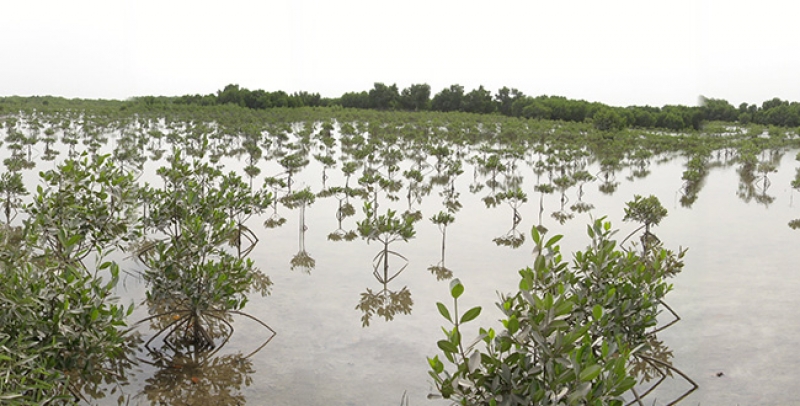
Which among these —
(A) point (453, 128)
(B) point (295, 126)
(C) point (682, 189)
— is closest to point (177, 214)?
(C) point (682, 189)

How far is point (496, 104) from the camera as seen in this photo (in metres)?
68.9

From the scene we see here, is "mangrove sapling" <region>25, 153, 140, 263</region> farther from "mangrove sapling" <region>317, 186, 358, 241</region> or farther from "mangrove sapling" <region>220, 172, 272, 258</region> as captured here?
"mangrove sapling" <region>317, 186, 358, 241</region>

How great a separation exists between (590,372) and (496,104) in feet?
221

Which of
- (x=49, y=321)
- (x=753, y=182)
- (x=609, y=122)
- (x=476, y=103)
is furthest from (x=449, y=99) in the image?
(x=49, y=321)

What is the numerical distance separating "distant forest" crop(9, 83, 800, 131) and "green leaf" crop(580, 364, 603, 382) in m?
54.8

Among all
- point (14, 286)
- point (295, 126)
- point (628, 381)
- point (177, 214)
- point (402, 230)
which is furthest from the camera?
point (295, 126)

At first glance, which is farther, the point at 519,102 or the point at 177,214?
the point at 519,102

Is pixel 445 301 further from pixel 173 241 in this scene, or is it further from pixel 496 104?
pixel 496 104

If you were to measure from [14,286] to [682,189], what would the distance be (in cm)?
2122

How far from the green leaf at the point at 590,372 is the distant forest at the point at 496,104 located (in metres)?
54.8

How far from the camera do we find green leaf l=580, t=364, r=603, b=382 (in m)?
3.20

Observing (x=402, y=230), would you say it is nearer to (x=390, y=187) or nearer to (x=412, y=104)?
(x=390, y=187)

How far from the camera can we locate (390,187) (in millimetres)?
20000

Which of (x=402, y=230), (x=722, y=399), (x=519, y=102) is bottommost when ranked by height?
(x=722, y=399)
